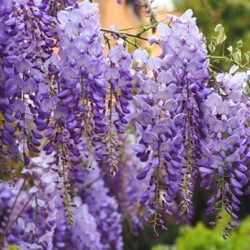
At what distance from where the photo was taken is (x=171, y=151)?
191 cm

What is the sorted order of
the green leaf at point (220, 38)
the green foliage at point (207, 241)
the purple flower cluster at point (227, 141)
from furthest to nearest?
the green foliage at point (207, 241) → the green leaf at point (220, 38) → the purple flower cluster at point (227, 141)

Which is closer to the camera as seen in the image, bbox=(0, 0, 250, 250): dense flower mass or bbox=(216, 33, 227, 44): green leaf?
bbox=(0, 0, 250, 250): dense flower mass

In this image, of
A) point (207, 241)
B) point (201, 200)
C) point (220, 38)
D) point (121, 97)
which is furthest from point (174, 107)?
point (201, 200)

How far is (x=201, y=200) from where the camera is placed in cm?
1107

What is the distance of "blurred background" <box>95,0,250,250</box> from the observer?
609 centimetres

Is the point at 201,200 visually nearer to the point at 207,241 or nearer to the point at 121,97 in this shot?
the point at 207,241

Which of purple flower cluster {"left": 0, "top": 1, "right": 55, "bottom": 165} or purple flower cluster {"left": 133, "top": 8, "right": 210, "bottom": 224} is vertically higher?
purple flower cluster {"left": 0, "top": 1, "right": 55, "bottom": 165}

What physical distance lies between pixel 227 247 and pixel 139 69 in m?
4.19

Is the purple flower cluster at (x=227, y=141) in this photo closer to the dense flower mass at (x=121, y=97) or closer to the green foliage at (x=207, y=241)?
the dense flower mass at (x=121, y=97)

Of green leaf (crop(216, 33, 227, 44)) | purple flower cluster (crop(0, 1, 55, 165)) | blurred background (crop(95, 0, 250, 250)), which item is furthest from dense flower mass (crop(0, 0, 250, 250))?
blurred background (crop(95, 0, 250, 250))

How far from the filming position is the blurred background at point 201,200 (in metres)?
6.09

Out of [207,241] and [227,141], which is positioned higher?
[227,141]

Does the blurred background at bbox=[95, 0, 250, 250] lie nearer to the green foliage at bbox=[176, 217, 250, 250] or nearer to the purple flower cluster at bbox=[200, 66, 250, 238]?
the green foliage at bbox=[176, 217, 250, 250]

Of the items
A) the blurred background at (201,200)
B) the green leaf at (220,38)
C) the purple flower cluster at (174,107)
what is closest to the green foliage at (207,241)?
the blurred background at (201,200)
